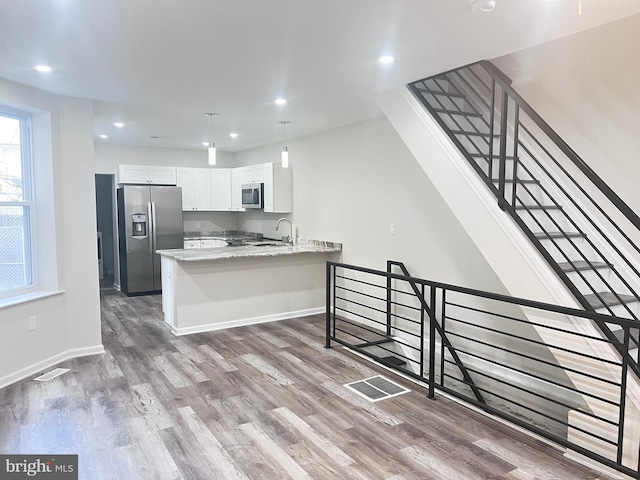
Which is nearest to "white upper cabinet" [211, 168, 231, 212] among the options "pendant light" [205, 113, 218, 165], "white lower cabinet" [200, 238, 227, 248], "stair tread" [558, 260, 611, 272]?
"white lower cabinet" [200, 238, 227, 248]

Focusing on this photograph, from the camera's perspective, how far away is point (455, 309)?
4633 mm

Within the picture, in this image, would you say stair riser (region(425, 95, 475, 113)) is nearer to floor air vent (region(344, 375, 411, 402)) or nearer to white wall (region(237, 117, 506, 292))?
white wall (region(237, 117, 506, 292))

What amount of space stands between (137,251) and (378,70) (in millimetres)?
5428

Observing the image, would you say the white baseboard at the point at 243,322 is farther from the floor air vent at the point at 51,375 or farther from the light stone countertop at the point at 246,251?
the floor air vent at the point at 51,375

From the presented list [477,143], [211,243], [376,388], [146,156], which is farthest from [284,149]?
[146,156]

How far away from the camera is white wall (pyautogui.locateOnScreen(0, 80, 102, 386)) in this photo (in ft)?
13.4

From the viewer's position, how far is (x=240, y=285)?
223 inches

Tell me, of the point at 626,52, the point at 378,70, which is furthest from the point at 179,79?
the point at 626,52

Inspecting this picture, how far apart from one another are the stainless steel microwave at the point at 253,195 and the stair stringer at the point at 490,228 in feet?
11.3

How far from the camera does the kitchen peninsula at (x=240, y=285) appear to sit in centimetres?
530

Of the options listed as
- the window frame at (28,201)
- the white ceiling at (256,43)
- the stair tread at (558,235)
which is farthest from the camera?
the window frame at (28,201)

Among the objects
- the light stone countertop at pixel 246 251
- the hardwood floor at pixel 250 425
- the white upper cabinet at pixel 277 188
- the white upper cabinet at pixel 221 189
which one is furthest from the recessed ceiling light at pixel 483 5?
the white upper cabinet at pixel 221 189

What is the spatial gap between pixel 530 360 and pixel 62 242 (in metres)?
4.53

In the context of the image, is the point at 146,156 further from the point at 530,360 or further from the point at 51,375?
the point at 530,360
